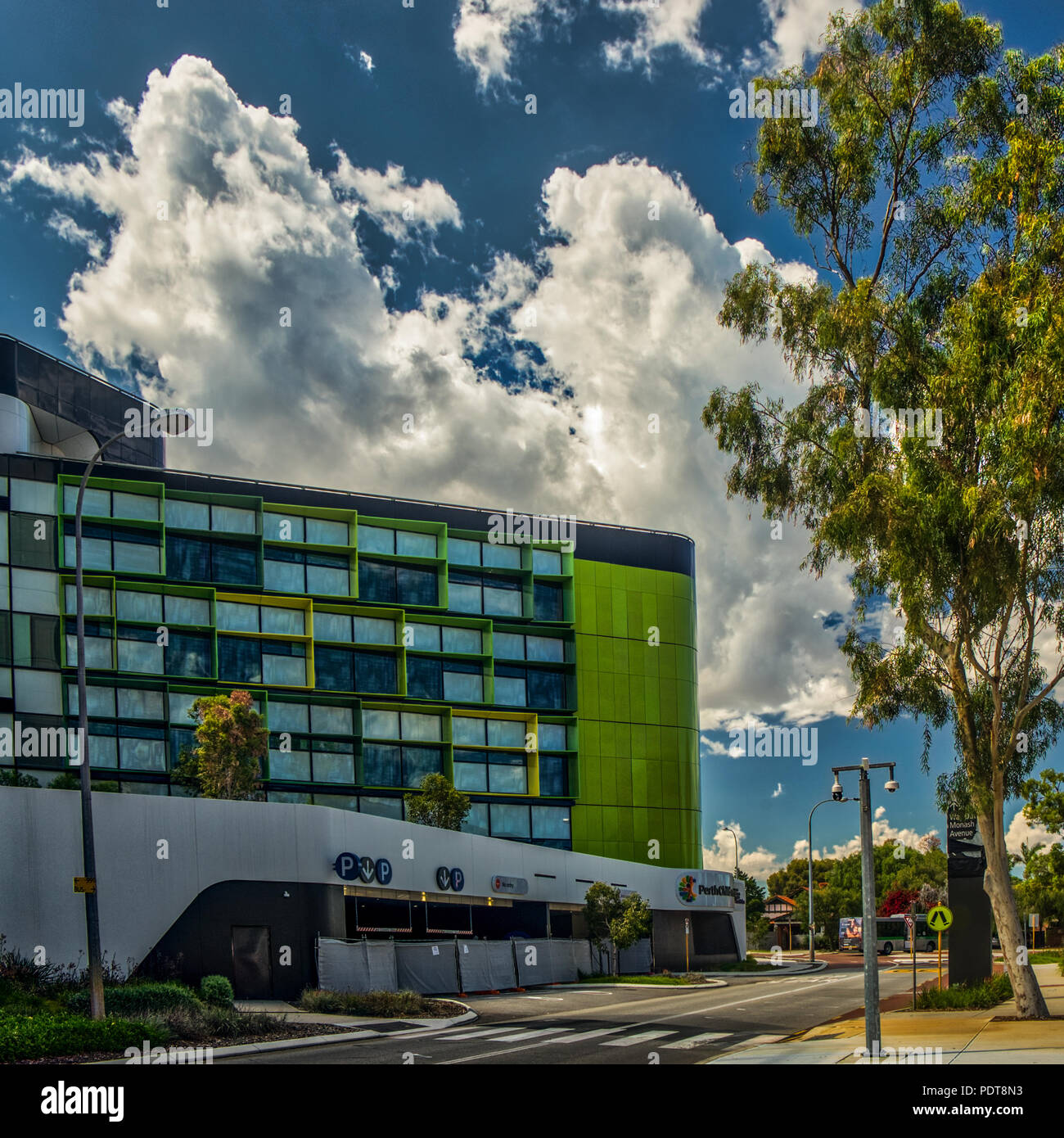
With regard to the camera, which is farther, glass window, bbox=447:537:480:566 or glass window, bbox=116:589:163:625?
glass window, bbox=447:537:480:566

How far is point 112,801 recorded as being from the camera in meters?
Result: 28.2

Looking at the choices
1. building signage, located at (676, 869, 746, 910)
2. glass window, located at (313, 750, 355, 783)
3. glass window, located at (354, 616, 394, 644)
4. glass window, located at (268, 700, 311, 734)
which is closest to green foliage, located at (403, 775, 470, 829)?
glass window, located at (313, 750, 355, 783)

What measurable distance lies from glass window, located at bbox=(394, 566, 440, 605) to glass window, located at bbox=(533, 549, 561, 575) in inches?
231

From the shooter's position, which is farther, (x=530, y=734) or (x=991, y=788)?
(x=530, y=734)

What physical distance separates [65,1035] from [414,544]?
38734 mm

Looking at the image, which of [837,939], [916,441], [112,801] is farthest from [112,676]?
[837,939]

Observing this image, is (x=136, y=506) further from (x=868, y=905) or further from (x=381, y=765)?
(x=868, y=905)

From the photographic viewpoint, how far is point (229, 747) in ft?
130

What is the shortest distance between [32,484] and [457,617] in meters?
20.6

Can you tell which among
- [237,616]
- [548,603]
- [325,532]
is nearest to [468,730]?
[548,603]

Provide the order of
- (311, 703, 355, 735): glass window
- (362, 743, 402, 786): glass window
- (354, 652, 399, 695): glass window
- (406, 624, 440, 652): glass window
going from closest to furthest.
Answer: (311, 703, 355, 735): glass window
(362, 743, 402, 786): glass window
(354, 652, 399, 695): glass window
(406, 624, 440, 652): glass window

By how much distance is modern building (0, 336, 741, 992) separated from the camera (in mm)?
46875

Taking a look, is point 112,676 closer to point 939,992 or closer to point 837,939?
point 939,992

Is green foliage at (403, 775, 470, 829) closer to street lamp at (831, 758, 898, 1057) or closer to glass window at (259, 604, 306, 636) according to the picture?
glass window at (259, 604, 306, 636)
